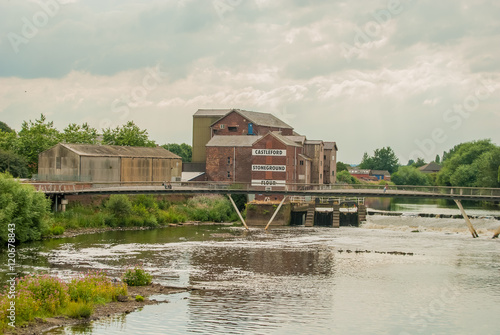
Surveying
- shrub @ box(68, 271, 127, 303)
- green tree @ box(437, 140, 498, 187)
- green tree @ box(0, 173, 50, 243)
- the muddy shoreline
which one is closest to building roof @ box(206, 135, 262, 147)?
the muddy shoreline

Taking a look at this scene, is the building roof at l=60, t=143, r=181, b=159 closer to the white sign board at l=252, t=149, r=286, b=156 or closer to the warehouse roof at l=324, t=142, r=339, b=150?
the white sign board at l=252, t=149, r=286, b=156

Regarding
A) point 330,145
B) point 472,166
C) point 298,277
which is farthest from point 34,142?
point 472,166

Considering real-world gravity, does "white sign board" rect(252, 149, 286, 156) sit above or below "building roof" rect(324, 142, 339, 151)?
below

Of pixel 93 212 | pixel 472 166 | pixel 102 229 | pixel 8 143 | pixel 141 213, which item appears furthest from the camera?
pixel 472 166

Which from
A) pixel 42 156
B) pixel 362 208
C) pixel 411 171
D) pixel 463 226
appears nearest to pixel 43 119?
pixel 42 156

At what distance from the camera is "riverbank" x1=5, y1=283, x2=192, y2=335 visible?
2495cm

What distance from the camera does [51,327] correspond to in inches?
1005

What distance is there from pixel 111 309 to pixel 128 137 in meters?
74.7

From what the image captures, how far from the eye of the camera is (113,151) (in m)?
79.0

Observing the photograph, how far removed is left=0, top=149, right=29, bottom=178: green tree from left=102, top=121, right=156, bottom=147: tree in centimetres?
2356

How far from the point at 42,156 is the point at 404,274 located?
47455mm

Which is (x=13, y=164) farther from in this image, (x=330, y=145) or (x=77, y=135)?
(x=330, y=145)

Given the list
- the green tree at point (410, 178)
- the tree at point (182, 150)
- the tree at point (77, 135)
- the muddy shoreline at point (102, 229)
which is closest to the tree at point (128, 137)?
the tree at point (77, 135)

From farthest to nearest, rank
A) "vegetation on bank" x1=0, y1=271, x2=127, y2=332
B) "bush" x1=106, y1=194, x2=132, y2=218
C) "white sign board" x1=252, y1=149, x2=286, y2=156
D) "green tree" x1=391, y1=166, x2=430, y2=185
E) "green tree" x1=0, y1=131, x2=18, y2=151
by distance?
"green tree" x1=391, y1=166, x2=430, y2=185 → "green tree" x1=0, y1=131, x2=18, y2=151 → "white sign board" x1=252, y1=149, x2=286, y2=156 → "bush" x1=106, y1=194, x2=132, y2=218 → "vegetation on bank" x1=0, y1=271, x2=127, y2=332
